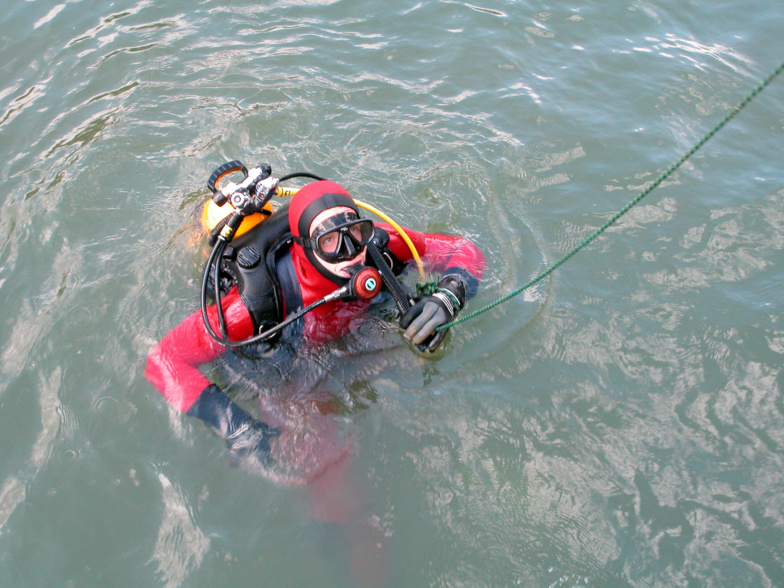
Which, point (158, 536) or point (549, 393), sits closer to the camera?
point (158, 536)

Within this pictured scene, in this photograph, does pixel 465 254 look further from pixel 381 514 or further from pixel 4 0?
pixel 4 0

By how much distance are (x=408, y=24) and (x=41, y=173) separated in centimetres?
413

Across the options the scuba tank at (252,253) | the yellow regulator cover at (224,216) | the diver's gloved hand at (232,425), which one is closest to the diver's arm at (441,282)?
the scuba tank at (252,253)

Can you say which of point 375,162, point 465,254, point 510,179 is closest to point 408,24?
point 375,162

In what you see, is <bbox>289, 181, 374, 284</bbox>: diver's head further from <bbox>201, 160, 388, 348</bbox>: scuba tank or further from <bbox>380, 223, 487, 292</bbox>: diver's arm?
<bbox>380, 223, 487, 292</bbox>: diver's arm

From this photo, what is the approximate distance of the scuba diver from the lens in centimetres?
317

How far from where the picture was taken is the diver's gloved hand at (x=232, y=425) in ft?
10.3

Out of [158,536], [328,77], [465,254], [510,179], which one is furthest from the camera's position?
[328,77]

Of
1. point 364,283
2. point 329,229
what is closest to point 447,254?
point 364,283

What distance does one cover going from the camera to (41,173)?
16.5ft

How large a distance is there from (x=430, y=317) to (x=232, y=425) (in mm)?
1280

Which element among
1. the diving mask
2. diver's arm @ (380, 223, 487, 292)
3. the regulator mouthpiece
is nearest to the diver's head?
the diving mask

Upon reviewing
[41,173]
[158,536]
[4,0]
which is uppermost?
[4,0]

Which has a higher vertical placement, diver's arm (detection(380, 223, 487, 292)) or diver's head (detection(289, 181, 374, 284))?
diver's head (detection(289, 181, 374, 284))
